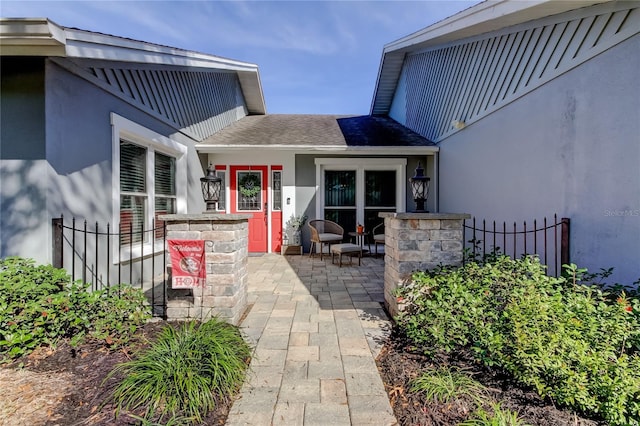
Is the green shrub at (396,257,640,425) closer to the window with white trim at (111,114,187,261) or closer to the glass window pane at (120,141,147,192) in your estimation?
the window with white trim at (111,114,187,261)

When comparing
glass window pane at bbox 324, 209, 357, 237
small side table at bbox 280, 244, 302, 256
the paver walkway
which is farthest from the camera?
glass window pane at bbox 324, 209, 357, 237

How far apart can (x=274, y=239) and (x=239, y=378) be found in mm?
5393

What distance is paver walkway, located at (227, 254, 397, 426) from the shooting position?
1789 mm

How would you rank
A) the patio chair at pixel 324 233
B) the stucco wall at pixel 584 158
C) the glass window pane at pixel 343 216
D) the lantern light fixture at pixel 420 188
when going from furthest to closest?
the glass window pane at pixel 343 216 → the patio chair at pixel 324 233 → the lantern light fixture at pixel 420 188 → the stucco wall at pixel 584 158

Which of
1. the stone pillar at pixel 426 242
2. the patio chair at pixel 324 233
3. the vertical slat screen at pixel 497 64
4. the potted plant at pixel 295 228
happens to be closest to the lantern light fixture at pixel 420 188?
the stone pillar at pixel 426 242

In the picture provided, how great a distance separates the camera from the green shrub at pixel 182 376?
1.74m

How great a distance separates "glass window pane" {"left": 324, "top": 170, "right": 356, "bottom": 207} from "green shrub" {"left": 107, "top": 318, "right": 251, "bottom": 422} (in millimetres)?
5461

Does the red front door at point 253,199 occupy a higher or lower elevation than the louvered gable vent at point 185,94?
lower

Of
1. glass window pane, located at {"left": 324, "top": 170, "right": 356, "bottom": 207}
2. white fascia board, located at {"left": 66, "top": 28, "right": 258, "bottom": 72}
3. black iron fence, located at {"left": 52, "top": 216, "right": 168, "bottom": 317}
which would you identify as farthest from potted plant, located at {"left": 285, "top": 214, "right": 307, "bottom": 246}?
white fascia board, located at {"left": 66, "top": 28, "right": 258, "bottom": 72}

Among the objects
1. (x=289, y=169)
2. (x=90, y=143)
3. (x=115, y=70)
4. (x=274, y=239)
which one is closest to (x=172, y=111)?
(x=115, y=70)

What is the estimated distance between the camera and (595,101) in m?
2.86

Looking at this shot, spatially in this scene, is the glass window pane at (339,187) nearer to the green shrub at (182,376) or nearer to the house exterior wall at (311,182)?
the house exterior wall at (311,182)

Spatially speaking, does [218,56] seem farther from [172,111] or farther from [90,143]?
[90,143]

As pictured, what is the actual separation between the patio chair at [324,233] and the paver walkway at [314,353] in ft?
5.65
